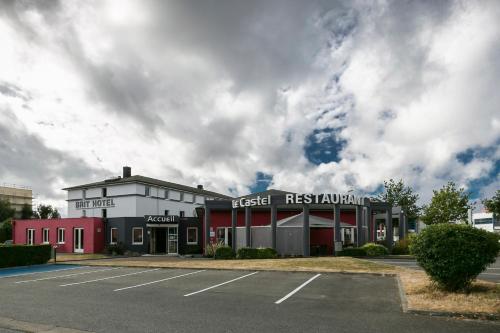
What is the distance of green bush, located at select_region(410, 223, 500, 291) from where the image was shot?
453 inches

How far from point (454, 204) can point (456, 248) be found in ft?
145

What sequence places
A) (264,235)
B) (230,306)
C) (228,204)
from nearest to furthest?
(230,306)
(264,235)
(228,204)

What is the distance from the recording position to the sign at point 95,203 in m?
46.5

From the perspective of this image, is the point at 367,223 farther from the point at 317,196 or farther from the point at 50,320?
the point at 50,320

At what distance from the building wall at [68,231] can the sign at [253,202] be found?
16.4 meters

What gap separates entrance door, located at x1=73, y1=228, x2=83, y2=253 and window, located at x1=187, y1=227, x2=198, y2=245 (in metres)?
10.8

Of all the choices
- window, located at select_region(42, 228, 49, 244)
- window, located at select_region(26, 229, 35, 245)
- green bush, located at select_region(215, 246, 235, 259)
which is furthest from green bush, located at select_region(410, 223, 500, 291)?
window, located at select_region(26, 229, 35, 245)

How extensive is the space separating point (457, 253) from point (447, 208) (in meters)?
43.9

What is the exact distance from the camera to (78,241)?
42.2 m

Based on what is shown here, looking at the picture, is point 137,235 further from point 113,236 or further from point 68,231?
point 68,231

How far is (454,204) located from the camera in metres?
51.4

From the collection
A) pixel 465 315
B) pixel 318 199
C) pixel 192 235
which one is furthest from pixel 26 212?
pixel 465 315

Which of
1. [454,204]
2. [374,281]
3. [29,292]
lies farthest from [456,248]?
[454,204]

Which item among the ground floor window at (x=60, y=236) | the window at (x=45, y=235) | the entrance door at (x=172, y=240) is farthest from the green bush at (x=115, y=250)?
the window at (x=45, y=235)
